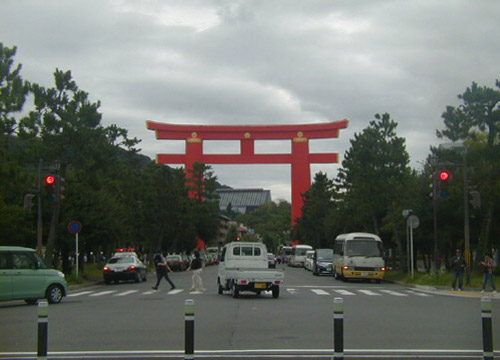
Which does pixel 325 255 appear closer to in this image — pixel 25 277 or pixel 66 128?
pixel 66 128

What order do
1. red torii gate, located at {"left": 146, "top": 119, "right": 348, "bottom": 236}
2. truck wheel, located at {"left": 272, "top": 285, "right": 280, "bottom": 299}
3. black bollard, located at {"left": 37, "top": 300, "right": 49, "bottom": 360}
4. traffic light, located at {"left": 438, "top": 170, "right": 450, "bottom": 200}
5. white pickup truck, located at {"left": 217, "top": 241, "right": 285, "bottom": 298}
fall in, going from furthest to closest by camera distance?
red torii gate, located at {"left": 146, "top": 119, "right": 348, "bottom": 236}, traffic light, located at {"left": 438, "top": 170, "right": 450, "bottom": 200}, truck wheel, located at {"left": 272, "top": 285, "right": 280, "bottom": 299}, white pickup truck, located at {"left": 217, "top": 241, "right": 285, "bottom": 298}, black bollard, located at {"left": 37, "top": 300, "right": 49, "bottom": 360}

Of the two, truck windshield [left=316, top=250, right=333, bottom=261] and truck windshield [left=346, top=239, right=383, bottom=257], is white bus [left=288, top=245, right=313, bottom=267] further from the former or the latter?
truck windshield [left=346, top=239, right=383, bottom=257]

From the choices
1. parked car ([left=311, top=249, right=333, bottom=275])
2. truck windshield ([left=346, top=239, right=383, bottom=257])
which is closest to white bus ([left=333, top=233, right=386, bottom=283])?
truck windshield ([left=346, top=239, right=383, bottom=257])

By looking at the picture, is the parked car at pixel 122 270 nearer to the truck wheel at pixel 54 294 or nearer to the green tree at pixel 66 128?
the green tree at pixel 66 128

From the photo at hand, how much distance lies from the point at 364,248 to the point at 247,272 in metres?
16.0

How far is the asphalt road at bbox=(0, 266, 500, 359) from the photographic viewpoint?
1071 cm

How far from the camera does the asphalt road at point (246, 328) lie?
10711 millimetres

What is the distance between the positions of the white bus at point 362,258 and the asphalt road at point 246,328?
15.7 meters

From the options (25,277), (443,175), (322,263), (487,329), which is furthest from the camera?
(322,263)

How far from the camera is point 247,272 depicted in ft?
71.9

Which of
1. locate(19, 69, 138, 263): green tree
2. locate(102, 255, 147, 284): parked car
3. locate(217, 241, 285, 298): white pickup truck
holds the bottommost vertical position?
locate(102, 255, 147, 284): parked car

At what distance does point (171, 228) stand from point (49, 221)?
2929 cm

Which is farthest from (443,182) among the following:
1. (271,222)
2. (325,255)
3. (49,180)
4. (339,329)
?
(271,222)

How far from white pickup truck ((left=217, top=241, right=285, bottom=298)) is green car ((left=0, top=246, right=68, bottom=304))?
18.6 feet
